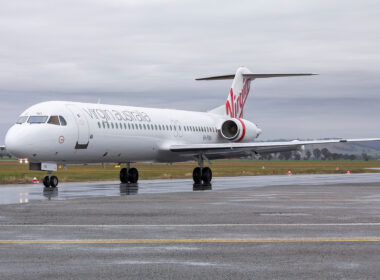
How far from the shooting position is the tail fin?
3953cm

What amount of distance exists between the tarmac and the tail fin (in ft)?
78.6

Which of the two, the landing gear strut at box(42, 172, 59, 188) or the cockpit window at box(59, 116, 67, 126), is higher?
the cockpit window at box(59, 116, 67, 126)

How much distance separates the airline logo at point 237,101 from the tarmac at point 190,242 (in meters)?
23.9

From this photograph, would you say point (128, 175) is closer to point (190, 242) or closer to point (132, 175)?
point (132, 175)

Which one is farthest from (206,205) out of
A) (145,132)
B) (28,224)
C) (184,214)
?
(145,132)

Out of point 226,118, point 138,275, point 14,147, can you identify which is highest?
point 226,118

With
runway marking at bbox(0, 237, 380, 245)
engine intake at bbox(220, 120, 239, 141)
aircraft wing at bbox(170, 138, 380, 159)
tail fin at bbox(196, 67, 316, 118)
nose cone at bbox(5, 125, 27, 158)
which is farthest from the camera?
tail fin at bbox(196, 67, 316, 118)

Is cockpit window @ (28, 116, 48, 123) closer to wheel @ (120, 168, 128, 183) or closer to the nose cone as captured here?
the nose cone

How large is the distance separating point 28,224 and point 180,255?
15.0 feet

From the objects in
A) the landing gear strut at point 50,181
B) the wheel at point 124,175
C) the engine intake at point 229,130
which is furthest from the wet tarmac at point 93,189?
the engine intake at point 229,130

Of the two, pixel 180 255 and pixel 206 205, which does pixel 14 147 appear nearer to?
pixel 206 205

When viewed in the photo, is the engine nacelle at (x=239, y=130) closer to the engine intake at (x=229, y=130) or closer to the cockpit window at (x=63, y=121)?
the engine intake at (x=229, y=130)

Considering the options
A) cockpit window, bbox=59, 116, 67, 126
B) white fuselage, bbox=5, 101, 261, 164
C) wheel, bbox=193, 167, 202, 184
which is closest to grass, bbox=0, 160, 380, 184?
white fuselage, bbox=5, 101, 261, 164

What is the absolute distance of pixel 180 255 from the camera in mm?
8219
